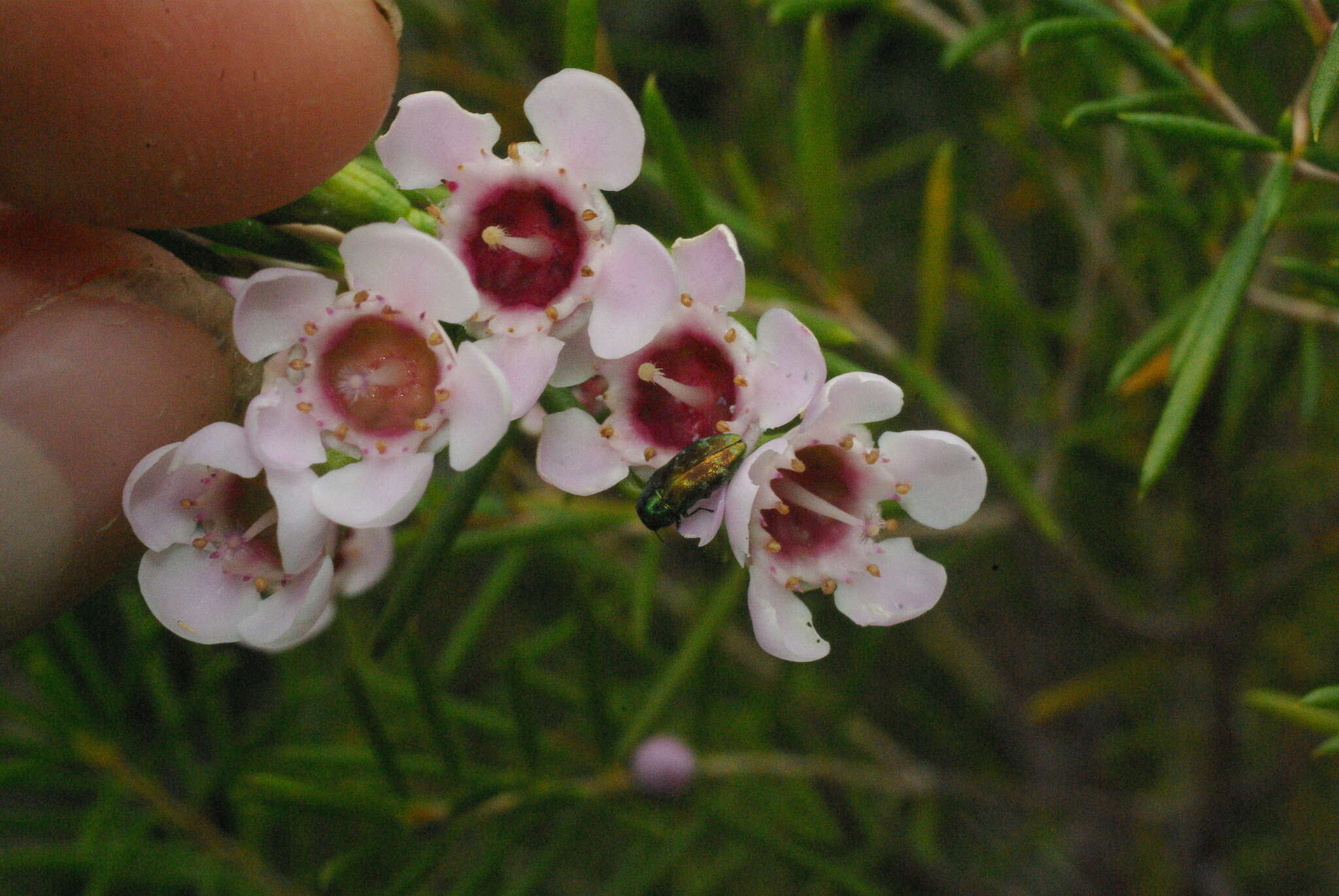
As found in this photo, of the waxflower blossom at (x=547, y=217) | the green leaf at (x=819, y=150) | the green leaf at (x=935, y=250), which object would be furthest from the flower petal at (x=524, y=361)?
the green leaf at (x=935, y=250)

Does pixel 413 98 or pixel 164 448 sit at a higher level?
pixel 413 98

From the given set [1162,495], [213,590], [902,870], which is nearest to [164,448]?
[213,590]

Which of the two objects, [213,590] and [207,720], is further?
[207,720]

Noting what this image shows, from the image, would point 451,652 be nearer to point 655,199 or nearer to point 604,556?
point 604,556

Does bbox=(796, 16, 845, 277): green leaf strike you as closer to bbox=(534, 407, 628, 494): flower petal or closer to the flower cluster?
the flower cluster

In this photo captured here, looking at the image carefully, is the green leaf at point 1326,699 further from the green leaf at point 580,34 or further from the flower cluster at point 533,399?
the green leaf at point 580,34
